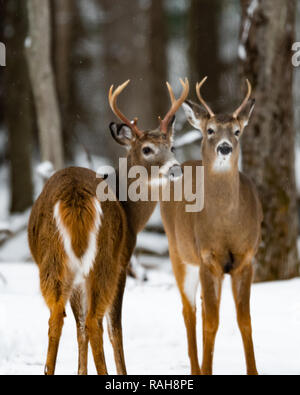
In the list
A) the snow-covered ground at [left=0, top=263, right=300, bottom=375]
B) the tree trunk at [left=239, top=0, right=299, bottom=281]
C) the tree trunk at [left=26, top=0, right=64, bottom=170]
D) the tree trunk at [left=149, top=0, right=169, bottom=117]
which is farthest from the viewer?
the tree trunk at [left=149, top=0, right=169, bottom=117]

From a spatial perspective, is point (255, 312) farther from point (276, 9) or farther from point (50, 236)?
point (276, 9)

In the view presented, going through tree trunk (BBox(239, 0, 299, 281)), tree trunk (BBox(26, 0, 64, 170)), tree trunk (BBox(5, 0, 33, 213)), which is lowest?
tree trunk (BBox(239, 0, 299, 281))

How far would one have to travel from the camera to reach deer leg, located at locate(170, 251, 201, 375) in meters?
5.83

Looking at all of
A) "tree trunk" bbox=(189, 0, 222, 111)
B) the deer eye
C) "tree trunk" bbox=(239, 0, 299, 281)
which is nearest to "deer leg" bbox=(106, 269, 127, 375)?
the deer eye

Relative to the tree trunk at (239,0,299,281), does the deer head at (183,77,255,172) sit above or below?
below

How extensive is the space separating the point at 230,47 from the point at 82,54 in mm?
4668

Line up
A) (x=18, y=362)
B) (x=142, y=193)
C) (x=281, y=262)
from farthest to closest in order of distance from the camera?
(x=281, y=262), (x=18, y=362), (x=142, y=193)

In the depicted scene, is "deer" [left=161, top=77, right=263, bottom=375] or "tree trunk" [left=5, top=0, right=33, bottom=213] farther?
"tree trunk" [left=5, top=0, right=33, bottom=213]

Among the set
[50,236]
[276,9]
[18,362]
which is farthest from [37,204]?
[276,9]

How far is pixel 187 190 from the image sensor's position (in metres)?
5.93

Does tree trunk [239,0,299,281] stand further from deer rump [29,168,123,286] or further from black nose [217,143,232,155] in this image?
deer rump [29,168,123,286]

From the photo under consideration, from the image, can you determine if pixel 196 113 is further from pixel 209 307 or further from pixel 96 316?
pixel 96 316

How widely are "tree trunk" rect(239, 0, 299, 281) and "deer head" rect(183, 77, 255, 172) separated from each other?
3228 millimetres

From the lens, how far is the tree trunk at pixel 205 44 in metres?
17.1
